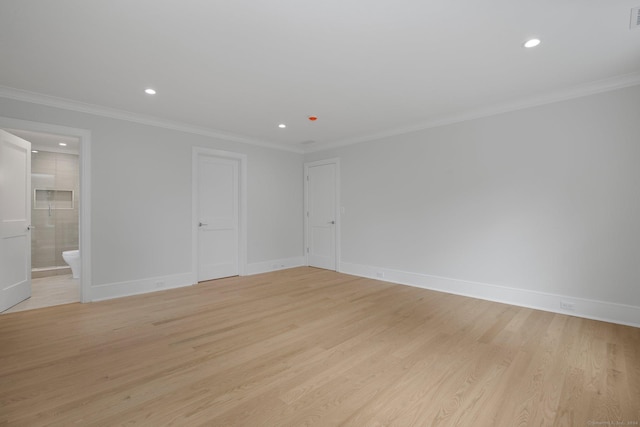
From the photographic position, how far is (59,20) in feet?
6.82

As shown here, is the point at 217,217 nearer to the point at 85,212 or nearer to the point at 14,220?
the point at 85,212

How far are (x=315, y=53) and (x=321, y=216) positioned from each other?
3.83 m

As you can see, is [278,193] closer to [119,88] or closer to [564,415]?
[119,88]

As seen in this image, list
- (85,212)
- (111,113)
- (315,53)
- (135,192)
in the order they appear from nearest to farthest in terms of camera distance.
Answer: (315,53)
(85,212)
(111,113)
(135,192)

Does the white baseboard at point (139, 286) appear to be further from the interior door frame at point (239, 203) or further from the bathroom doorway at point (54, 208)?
the bathroom doorway at point (54, 208)

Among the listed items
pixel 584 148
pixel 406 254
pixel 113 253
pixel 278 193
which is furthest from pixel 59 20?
pixel 584 148

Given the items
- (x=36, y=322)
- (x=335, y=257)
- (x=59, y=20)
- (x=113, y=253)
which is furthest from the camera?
(x=335, y=257)

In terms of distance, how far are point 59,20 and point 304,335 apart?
3.22m

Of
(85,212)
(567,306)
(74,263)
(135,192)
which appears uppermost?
(135,192)

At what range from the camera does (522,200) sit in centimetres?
362

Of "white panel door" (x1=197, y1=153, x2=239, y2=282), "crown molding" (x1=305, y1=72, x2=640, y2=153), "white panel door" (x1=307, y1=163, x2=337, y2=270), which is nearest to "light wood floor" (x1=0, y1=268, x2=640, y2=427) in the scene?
"white panel door" (x1=197, y1=153, x2=239, y2=282)

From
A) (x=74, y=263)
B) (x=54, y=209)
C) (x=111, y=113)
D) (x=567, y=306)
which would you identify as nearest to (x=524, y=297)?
(x=567, y=306)

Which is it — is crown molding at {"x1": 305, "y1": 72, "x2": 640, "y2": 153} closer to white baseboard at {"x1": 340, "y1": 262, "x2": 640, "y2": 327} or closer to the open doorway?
white baseboard at {"x1": 340, "y1": 262, "x2": 640, "y2": 327}

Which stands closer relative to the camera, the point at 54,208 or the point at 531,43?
the point at 531,43
